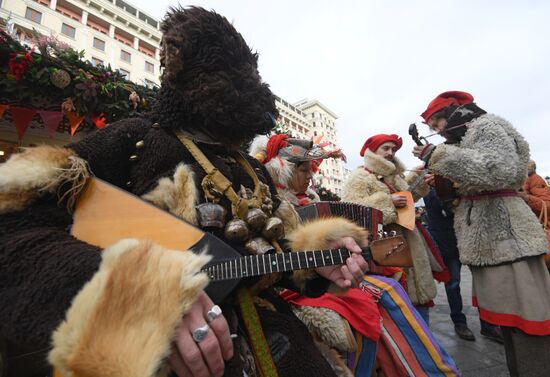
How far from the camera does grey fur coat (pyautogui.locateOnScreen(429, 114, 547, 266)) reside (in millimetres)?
2215

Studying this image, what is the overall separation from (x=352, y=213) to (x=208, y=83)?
1.80 m

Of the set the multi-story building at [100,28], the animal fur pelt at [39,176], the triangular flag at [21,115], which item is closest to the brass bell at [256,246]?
the animal fur pelt at [39,176]

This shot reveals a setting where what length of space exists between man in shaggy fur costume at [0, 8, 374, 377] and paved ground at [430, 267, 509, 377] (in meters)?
2.71

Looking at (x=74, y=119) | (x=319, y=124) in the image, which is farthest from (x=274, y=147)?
(x=319, y=124)

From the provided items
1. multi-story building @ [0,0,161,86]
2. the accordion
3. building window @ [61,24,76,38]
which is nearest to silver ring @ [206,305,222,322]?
the accordion

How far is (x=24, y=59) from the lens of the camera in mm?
2479

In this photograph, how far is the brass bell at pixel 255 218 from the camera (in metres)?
1.17

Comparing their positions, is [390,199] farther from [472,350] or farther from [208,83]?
[208,83]

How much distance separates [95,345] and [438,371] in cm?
219

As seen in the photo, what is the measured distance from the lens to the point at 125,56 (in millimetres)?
29312

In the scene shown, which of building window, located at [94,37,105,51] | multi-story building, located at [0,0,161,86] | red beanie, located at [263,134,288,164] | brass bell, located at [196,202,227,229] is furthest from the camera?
building window, located at [94,37,105,51]

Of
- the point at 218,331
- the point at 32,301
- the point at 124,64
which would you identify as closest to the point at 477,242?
the point at 218,331

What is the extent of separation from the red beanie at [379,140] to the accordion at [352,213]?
1.42 metres

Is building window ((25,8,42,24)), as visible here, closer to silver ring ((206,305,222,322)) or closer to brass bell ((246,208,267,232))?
brass bell ((246,208,267,232))
